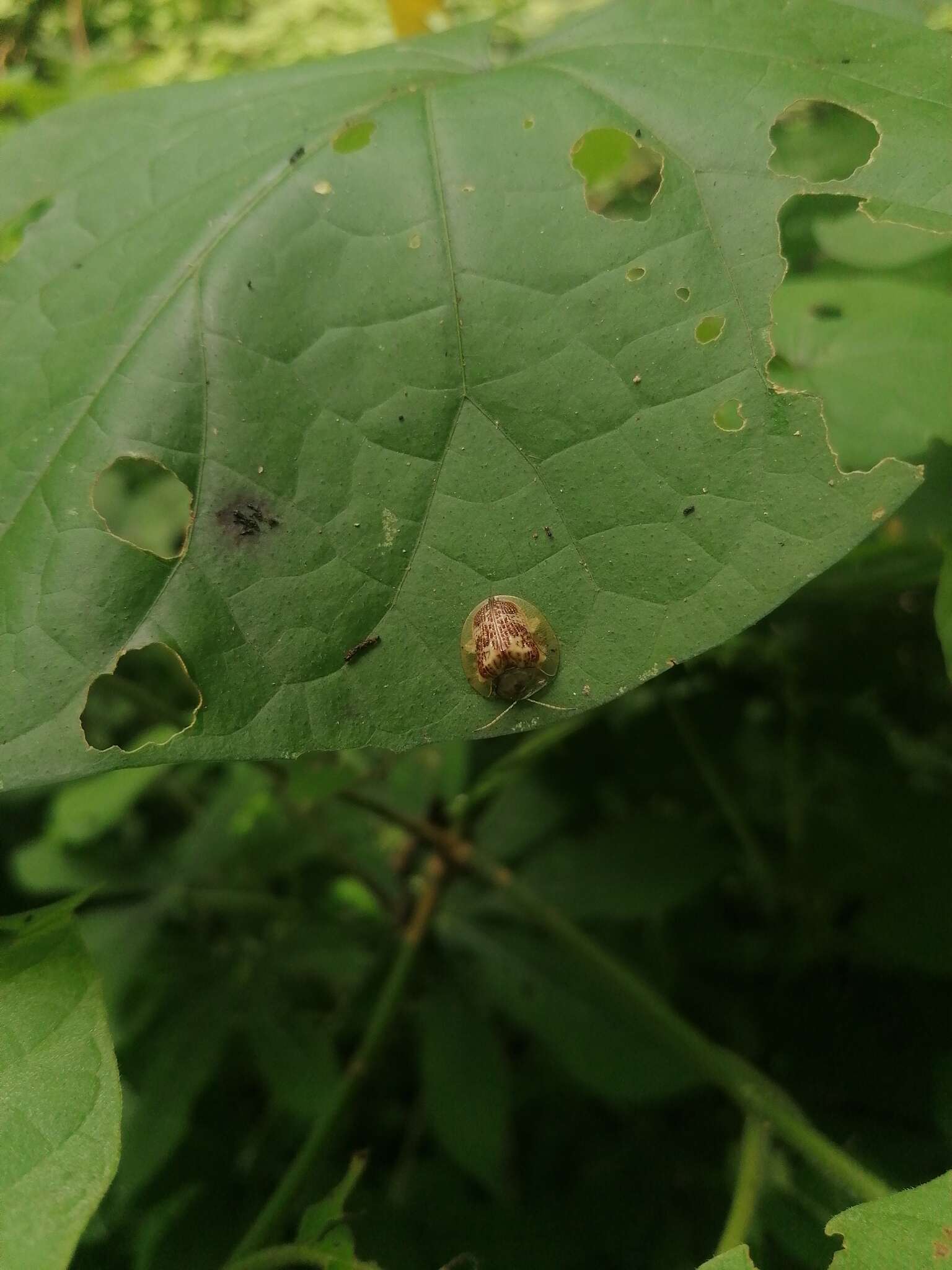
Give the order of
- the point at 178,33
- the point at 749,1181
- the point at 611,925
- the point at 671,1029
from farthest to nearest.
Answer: the point at 178,33 < the point at 611,925 < the point at 671,1029 < the point at 749,1181

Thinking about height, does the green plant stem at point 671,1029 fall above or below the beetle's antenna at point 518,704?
below

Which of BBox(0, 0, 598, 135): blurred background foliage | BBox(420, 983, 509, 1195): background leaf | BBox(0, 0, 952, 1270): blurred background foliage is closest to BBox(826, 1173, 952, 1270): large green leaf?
BBox(0, 0, 952, 1270): blurred background foliage

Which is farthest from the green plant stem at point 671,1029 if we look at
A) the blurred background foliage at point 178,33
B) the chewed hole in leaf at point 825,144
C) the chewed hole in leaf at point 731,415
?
the blurred background foliage at point 178,33

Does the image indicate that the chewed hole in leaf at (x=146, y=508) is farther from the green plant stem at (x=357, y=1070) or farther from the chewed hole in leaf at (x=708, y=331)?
the chewed hole in leaf at (x=708, y=331)

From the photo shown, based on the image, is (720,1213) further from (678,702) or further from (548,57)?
(548,57)

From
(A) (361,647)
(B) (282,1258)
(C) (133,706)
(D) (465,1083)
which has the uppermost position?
(A) (361,647)

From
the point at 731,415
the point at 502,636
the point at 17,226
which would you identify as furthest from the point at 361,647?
the point at 17,226

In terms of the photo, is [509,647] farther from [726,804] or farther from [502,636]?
[726,804]
